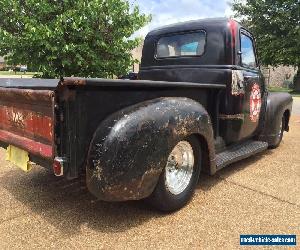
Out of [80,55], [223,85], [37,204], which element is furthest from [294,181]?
[80,55]

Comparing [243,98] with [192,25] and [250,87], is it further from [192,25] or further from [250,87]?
[192,25]

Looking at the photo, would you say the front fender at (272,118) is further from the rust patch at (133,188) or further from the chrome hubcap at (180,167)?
the rust patch at (133,188)

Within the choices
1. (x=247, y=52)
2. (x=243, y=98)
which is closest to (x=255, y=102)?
(x=243, y=98)

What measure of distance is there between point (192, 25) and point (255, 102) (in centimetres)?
136

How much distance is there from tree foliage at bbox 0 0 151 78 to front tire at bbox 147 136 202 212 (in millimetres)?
6673

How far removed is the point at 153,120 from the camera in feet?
10.0

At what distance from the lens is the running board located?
4.15 meters

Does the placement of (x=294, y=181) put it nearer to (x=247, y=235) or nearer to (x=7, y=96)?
(x=247, y=235)

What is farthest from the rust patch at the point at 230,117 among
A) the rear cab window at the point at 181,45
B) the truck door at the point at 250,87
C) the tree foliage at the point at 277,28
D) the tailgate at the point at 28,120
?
the tree foliage at the point at 277,28

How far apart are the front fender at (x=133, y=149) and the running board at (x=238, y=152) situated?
1035mm

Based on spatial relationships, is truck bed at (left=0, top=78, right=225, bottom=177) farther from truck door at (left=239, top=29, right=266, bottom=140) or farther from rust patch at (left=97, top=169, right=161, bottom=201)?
truck door at (left=239, top=29, right=266, bottom=140)

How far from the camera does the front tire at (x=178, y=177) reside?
334 centimetres

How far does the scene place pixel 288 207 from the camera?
366 cm

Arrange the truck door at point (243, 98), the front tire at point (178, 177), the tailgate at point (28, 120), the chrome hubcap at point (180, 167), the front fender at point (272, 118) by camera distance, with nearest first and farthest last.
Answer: the tailgate at point (28, 120)
the front tire at point (178, 177)
the chrome hubcap at point (180, 167)
the truck door at point (243, 98)
the front fender at point (272, 118)
